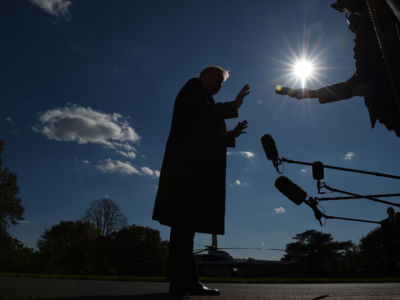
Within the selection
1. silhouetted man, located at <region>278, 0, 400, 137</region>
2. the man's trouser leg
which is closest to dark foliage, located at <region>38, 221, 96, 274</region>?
the man's trouser leg

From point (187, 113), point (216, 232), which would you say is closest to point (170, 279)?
point (216, 232)

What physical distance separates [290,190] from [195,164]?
12.6 feet

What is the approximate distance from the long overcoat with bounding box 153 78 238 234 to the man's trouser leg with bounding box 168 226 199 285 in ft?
0.28

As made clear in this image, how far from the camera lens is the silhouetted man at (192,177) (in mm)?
2646

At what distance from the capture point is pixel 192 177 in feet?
8.93

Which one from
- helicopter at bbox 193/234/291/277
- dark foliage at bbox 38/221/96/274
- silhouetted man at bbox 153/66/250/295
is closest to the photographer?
silhouetted man at bbox 153/66/250/295

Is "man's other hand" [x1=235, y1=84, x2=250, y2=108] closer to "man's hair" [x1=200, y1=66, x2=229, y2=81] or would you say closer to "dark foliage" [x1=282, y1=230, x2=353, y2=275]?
"man's hair" [x1=200, y1=66, x2=229, y2=81]

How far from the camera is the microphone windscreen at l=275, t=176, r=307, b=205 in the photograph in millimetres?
6012

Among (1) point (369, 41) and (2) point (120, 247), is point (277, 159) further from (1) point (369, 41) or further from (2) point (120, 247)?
(2) point (120, 247)

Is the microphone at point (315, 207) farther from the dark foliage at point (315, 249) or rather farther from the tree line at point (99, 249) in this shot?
the dark foliage at point (315, 249)

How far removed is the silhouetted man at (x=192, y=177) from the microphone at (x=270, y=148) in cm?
296

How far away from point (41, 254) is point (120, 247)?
1486 cm

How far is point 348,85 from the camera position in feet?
10.1

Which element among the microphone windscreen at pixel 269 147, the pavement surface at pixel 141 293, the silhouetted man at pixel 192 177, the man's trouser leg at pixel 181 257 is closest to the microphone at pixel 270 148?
the microphone windscreen at pixel 269 147
